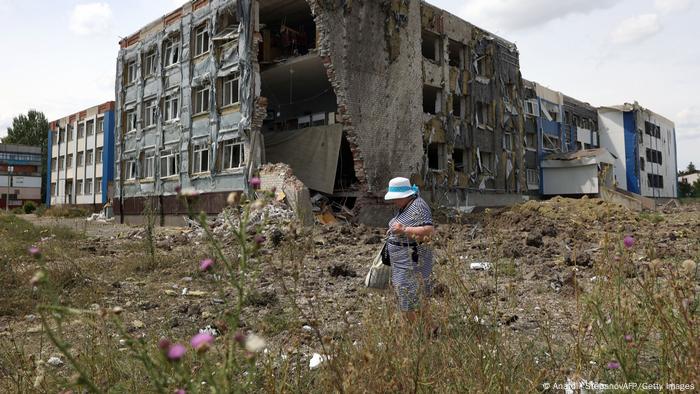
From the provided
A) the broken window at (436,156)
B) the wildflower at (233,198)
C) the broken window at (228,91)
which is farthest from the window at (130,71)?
the wildflower at (233,198)

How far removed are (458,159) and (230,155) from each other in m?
10.8

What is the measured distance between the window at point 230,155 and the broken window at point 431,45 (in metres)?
9.55

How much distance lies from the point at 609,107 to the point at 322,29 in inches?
1191

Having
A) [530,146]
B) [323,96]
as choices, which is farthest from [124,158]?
[530,146]

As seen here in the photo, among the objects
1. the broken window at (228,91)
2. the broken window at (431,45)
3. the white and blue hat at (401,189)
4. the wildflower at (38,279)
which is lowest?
the wildflower at (38,279)

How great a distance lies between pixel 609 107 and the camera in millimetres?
37469

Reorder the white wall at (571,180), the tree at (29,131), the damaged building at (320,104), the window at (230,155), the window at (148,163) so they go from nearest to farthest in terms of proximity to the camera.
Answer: the damaged building at (320,104) < the window at (230,155) < the window at (148,163) < the white wall at (571,180) < the tree at (29,131)

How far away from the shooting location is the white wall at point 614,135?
119 ft

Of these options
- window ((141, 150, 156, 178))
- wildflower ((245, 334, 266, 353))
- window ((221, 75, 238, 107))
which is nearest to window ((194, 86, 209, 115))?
window ((221, 75, 238, 107))

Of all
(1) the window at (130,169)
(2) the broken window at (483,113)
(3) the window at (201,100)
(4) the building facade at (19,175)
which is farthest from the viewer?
(4) the building facade at (19,175)

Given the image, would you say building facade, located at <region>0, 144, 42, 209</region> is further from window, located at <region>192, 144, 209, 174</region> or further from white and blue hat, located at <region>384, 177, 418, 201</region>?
white and blue hat, located at <region>384, 177, 418, 201</region>

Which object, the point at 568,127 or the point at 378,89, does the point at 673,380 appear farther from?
the point at 568,127

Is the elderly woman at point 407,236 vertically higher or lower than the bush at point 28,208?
lower

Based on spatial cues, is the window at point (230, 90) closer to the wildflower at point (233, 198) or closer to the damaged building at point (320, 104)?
the damaged building at point (320, 104)
